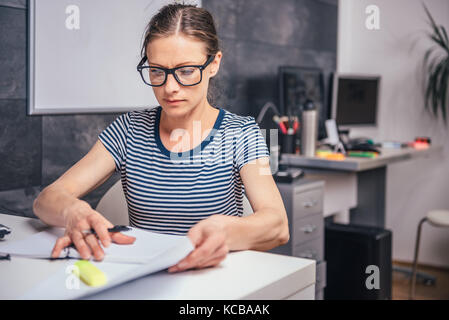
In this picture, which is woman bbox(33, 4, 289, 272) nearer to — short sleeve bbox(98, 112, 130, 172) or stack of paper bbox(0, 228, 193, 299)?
short sleeve bbox(98, 112, 130, 172)

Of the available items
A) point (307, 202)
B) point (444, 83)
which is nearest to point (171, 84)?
point (307, 202)

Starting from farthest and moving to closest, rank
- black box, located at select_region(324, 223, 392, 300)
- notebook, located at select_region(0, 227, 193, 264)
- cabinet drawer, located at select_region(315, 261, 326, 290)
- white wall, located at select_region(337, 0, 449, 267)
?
white wall, located at select_region(337, 0, 449, 267), black box, located at select_region(324, 223, 392, 300), cabinet drawer, located at select_region(315, 261, 326, 290), notebook, located at select_region(0, 227, 193, 264)

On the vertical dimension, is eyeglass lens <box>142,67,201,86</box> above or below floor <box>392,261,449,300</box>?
above

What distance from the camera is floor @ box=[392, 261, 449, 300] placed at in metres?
3.17

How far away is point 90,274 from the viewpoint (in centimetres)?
78

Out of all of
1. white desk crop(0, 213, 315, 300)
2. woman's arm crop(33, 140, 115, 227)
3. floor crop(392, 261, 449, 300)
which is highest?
woman's arm crop(33, 140, 115, 227)

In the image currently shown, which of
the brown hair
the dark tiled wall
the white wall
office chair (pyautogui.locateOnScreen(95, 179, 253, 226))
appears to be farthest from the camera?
the white wall

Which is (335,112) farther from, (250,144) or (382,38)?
(250,144)

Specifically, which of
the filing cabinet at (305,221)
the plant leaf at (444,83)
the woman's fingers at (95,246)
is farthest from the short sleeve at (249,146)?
the plant leaf at (444,83)

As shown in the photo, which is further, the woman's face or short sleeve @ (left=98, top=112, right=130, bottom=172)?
short sleeve @ (left=98, top=112, right=130, bottom=172)

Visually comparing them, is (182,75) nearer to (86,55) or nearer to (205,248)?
(205,248)

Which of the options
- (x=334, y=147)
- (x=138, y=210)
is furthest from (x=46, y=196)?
(x=334, y=147)

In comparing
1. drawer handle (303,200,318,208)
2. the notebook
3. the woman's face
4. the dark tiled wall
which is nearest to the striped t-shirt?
the woman's face
